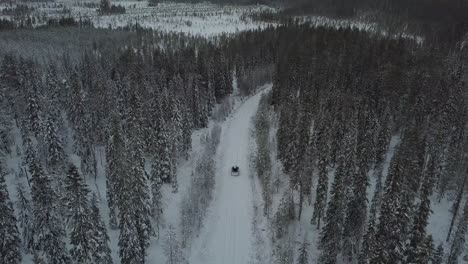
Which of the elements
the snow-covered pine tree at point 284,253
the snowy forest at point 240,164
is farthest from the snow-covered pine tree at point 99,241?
the snow-covered pine tree at point 284,253

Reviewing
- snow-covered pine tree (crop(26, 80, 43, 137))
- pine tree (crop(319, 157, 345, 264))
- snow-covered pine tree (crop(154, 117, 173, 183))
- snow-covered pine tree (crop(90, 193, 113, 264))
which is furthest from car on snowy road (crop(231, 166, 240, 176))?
snow-covered pine tree (crop(26, 80, 43, 137))

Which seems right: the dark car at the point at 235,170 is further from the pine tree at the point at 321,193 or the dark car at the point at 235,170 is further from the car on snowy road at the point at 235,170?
the pine tree at the point at 321,193

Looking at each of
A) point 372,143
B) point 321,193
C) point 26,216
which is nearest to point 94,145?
point 26,216

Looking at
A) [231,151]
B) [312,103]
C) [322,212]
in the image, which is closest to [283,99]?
[312,103]

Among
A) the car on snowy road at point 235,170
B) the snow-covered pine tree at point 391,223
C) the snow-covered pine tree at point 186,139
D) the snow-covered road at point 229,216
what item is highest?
the snow-covered pine tree at point 391,223

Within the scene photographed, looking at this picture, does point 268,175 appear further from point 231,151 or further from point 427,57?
point 427,57

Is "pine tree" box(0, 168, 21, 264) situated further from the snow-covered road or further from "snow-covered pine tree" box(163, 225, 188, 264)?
the snow-covered road
